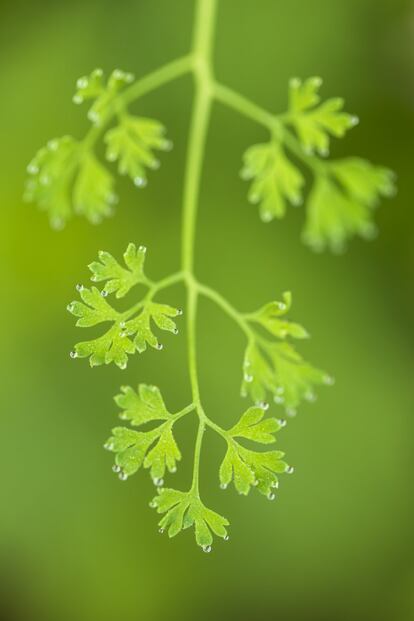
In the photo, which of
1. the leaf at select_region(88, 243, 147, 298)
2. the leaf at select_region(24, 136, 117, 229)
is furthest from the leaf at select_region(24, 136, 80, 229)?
the leaf at select_region(88, 243, 147, 298)

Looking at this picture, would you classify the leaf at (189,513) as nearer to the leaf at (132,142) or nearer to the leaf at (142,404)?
the leaf at (142,404)

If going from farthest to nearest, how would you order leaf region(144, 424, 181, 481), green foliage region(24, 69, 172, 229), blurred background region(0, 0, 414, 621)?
blurred background region(0, 0, 414, 621)
green foliage region(24, 69, 172, 229)
leaf region(144, 424, 181, 481)

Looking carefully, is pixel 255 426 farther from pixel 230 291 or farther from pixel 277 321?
pixel 230 291

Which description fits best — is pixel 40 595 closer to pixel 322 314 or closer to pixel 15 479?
pixel 15 479

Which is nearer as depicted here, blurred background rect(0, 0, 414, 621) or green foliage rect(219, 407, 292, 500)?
green foliage rect(219, 407, 292, 500)

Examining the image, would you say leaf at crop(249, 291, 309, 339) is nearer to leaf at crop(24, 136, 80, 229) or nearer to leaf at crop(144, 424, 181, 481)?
leaf at crop(144, 424, 181, 481)

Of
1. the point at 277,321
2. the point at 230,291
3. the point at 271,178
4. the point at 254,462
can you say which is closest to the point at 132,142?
the point at 271,178

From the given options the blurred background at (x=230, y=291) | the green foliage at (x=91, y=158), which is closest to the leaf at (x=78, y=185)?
the green foliage at (x=91, y=158)
